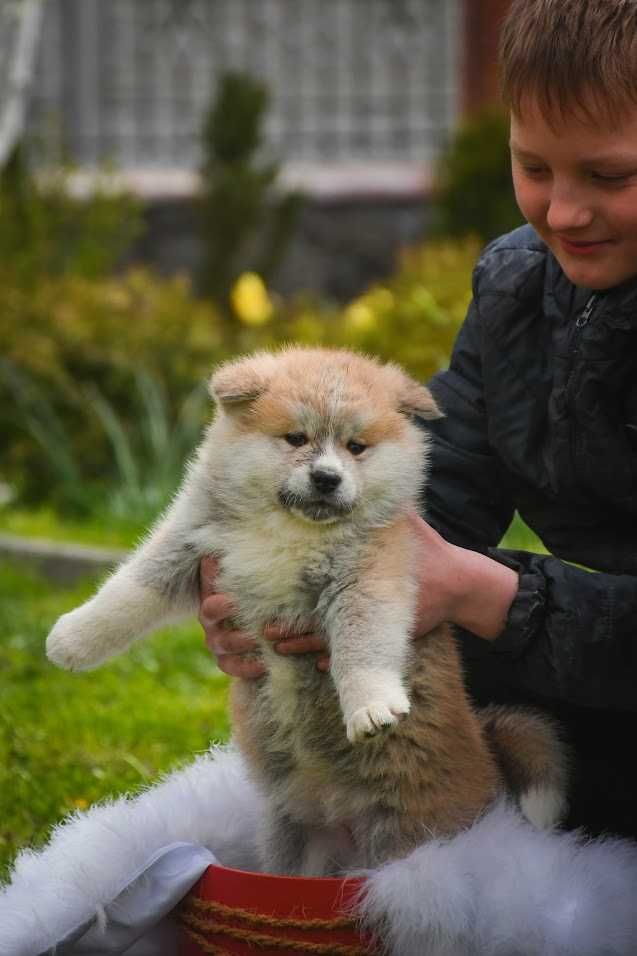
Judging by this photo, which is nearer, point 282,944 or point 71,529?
point 282,944

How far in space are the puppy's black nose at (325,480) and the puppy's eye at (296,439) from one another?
10cm

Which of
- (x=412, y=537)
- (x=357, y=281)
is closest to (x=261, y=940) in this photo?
(x=412, y=537)

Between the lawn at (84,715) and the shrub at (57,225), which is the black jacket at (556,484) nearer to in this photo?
the lawn at (84,715)

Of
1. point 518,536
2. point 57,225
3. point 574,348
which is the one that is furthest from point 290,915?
point 57,225

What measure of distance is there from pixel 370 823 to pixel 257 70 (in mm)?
9818

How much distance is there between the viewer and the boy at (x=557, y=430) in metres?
2.20

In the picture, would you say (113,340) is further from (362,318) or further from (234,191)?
(234,191)

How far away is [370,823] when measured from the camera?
236 cm

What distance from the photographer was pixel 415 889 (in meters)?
2.17

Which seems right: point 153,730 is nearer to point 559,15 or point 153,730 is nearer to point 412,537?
point 412,537

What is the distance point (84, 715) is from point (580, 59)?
248 cm

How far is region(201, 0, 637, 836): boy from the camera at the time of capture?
86.7 inches

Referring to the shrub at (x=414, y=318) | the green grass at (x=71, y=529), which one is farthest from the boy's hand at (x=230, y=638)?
the green grass at (x=71, y=529)

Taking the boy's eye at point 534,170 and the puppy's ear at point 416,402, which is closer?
the boy's eye at point 534,170
